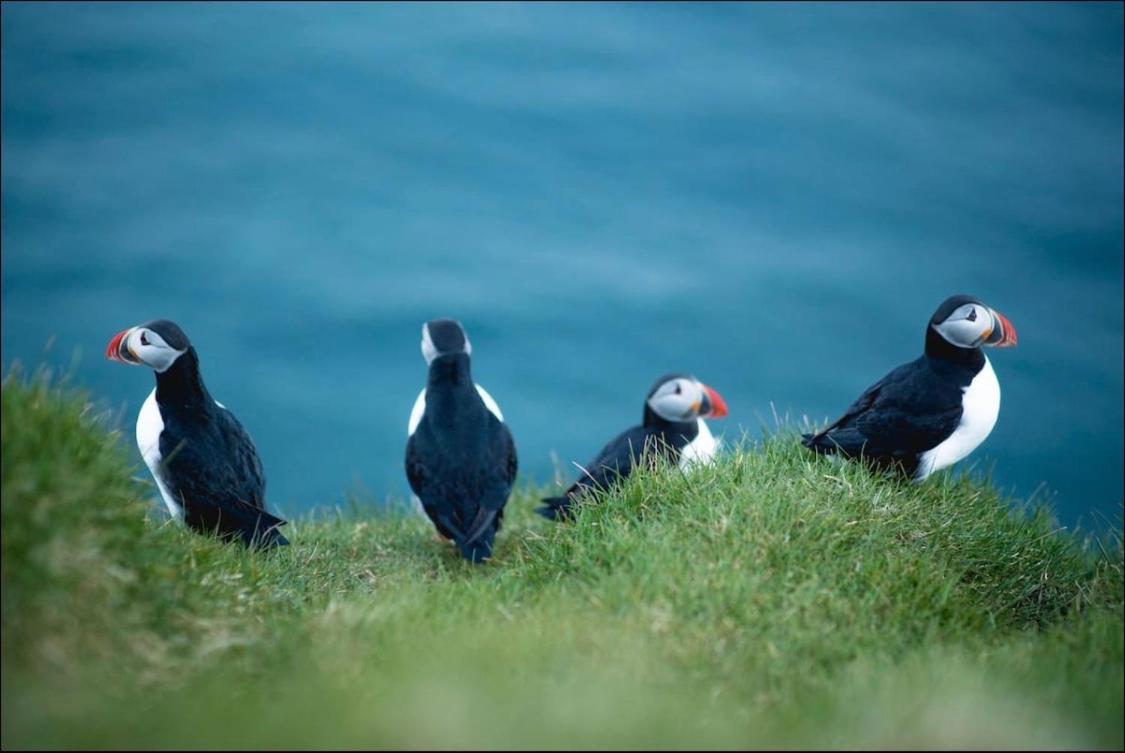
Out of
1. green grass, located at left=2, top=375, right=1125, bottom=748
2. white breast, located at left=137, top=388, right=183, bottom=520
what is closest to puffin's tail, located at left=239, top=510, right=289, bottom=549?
white breast, located at left=137, top=388, right=183, bottom=520

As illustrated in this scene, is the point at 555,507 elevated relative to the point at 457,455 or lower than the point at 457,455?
lower

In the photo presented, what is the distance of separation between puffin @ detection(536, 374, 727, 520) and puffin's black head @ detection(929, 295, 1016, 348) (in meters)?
1.24

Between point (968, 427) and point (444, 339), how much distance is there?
2.85m

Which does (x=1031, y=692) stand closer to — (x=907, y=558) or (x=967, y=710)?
(x=967, y=710)

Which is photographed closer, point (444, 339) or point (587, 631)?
point (587, 631)

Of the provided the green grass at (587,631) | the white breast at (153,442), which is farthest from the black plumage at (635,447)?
the white breast at (153,442)

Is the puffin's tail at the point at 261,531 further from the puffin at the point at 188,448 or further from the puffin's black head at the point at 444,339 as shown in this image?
the puffin's black head at the point at 444,339

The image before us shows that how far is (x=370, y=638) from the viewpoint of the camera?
447 cm

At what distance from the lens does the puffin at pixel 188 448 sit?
20.5 ft

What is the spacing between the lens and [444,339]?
272 inches

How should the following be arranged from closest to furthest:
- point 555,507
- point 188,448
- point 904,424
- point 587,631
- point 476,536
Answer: point 587,631 < point 904,424 < point 188,448 < point 476,536 < point 555,507

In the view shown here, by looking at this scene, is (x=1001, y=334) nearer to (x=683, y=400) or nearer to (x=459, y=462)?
(x=683, y=400)

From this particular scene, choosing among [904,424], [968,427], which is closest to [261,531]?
[904,424]

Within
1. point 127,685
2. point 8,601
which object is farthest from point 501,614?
point 8,601
